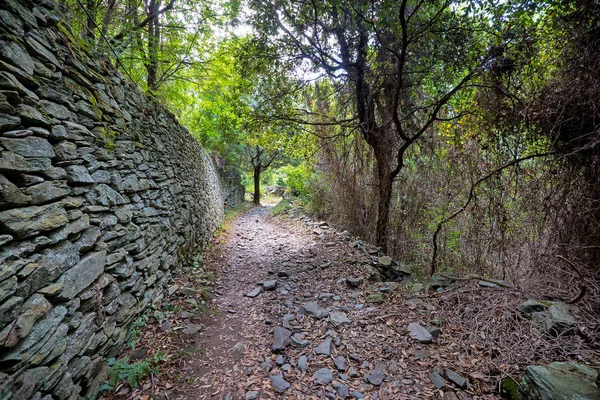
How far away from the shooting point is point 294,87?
5473 millimetres

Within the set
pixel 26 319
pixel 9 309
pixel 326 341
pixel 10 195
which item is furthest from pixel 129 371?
pixel 326 341

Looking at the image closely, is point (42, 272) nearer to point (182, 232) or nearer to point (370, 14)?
point (182, 232)

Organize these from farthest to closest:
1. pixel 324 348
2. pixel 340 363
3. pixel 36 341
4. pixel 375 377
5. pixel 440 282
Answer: pixel 440 282 → pixel 324 348 → pixel 340 363 → pixel 375 377 → pixel 36 341

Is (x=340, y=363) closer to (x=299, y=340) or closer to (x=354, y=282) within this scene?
(x=299, y=340)

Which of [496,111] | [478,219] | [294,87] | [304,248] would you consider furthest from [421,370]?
[294,87]

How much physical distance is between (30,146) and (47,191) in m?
0.32

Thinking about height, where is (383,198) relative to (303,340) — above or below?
above

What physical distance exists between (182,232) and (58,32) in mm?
3147

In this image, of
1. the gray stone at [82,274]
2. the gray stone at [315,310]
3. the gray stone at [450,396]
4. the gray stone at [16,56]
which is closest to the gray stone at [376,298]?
the gray stone at [315,310]

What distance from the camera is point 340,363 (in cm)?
221

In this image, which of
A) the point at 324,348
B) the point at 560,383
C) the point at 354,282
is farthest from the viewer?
the point at 354,282

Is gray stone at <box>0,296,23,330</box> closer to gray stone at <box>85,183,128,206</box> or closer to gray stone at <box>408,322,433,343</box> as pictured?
gray stone at <box>85,183,128,206</box>

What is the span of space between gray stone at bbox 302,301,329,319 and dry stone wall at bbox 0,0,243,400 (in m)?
2.03

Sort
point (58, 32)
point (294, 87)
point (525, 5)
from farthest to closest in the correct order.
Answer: point (294, 87), point (525, 5), point (58, 32)
